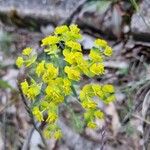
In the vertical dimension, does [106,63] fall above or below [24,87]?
below

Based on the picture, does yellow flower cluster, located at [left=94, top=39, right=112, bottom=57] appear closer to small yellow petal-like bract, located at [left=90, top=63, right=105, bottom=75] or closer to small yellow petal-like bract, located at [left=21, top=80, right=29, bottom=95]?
small yellow petal-like bract, located at [left=90, top=63, right=105, bottom=75]

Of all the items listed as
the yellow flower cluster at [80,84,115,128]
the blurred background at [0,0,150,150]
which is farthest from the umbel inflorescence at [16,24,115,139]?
the blurred background at [0,0,150,150]

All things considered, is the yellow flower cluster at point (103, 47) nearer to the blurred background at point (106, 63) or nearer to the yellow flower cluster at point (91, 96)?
the yellow flower cluster at point (91, 96)

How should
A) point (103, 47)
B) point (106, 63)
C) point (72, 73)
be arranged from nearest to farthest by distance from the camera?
point (72, 73) → point (103, 47) → point (106, 63)

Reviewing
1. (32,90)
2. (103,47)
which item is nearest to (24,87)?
(32,90)

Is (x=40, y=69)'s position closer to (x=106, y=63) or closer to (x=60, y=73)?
(x=60, y=73)

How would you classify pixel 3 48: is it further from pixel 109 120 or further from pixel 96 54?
pixel 96 54
